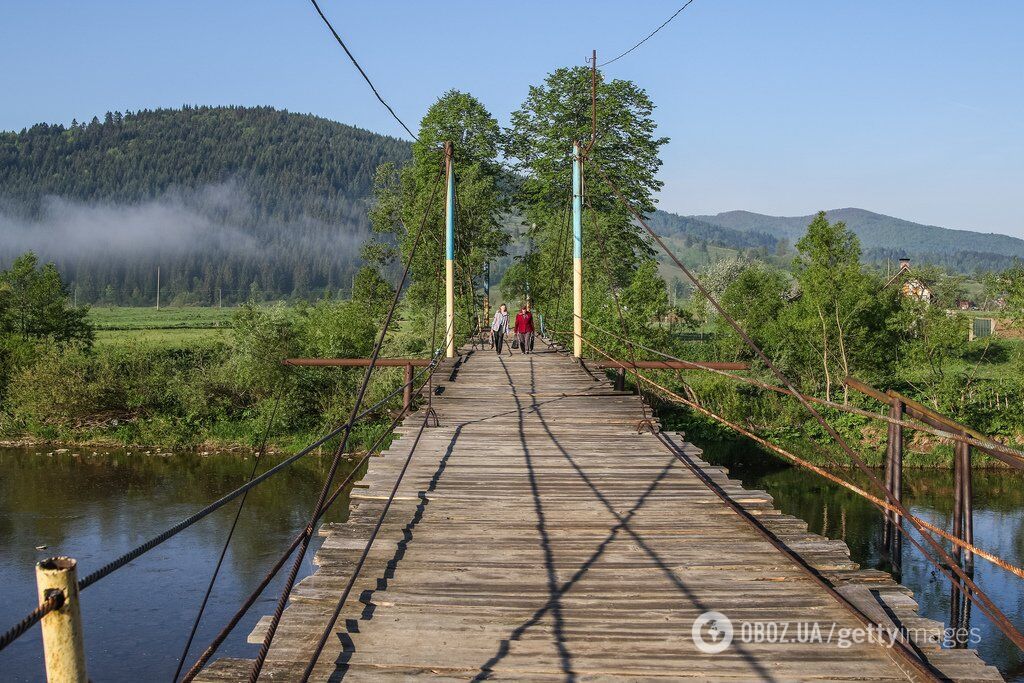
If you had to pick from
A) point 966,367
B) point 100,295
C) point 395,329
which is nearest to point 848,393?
point 966,367

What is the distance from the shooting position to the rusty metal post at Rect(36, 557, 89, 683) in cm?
198

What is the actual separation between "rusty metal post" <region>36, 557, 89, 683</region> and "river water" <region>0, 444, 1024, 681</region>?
10.0 metres

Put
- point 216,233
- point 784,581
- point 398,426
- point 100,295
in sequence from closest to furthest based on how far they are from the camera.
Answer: point 784,581 → point 398,426 → point 100,295 → point 216,233

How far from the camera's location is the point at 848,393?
2669 centimetres

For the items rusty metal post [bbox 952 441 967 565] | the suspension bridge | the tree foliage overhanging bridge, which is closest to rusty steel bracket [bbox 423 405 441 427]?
the tree foliage overhanging bridge

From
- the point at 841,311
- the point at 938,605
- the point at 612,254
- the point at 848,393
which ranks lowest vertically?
the point at 938,605

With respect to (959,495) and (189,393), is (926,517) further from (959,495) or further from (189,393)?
(189,393)

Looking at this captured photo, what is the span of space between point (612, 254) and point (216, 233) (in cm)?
13296

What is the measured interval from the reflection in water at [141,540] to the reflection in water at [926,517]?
31.7 feet

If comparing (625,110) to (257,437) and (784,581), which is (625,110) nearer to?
(257,437)

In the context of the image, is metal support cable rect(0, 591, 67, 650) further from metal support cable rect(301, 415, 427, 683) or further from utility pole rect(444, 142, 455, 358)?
utility pole rect(444, 142, 455, 358)

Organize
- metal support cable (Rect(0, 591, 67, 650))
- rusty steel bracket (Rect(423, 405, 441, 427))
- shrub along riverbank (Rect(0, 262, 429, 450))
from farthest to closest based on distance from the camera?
shrub along riverbank (Rect(0, 262, 429, 450)) → rusty steel bracket (Rect(423, 405, 441, 427)) → metal support cable (Rect(0, 591, 67, 650))

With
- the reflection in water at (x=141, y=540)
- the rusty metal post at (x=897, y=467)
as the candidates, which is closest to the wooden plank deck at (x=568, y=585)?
the rusty metal post at (x=897, y=467)

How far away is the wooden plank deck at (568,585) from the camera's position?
3316 mm
